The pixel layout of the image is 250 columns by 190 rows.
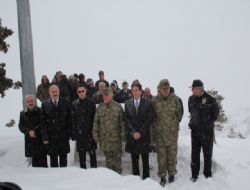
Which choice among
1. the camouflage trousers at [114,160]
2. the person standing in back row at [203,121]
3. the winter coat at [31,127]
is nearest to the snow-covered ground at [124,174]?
the person standing in back row at [203,121]

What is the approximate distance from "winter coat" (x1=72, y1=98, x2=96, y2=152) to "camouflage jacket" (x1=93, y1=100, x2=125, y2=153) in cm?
31

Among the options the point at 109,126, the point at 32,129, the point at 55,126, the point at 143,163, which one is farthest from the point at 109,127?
the point at 32,129

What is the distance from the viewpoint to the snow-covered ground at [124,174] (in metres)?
6.30

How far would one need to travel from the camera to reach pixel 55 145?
372 inches

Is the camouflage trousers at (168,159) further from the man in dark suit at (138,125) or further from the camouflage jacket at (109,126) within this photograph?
the camouflage jacket at (109,126)

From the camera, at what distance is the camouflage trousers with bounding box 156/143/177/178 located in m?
9.46

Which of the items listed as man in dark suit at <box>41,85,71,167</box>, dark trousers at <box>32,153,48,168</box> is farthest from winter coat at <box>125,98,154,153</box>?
dark trousers at <box>32,153,48,168</box>

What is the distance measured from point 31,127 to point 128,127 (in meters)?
2.17

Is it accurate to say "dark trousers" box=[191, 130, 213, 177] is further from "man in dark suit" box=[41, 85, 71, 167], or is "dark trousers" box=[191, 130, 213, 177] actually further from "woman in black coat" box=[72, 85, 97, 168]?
"man in dark suit" box=[41, 85, 71, 167]

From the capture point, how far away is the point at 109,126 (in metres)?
9.37

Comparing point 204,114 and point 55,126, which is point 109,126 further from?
point 204,114

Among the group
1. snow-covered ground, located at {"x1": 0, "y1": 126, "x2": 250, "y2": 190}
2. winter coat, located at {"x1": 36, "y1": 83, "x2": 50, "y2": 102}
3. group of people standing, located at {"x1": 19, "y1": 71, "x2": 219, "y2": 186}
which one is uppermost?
winter coat, located at {"x1": 36, "y1": 83, "x2": 50, "y2": 102}

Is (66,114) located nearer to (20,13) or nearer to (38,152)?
(38,152)

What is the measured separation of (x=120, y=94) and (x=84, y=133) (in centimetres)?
450
